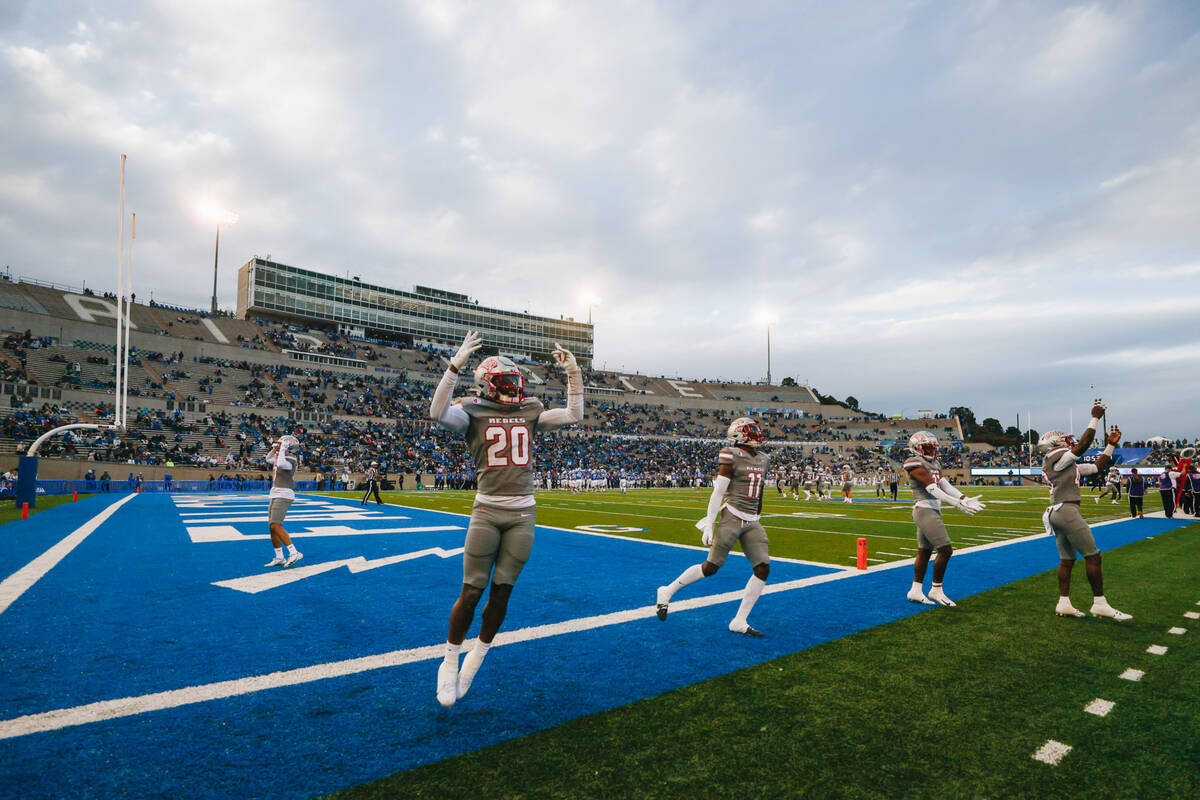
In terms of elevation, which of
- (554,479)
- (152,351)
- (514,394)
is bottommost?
(554,479)

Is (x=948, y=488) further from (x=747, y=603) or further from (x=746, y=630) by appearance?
(x=746, y=630)

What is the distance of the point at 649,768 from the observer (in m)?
3.31

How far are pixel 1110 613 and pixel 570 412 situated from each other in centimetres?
630

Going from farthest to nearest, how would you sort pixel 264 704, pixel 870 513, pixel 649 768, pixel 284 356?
pixel 284 356 < pixel 870 513 < pixel 264 704 < pixel 649 768

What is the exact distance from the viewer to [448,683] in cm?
416

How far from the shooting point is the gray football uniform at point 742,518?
6281 mm

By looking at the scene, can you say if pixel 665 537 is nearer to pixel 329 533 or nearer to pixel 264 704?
pixel 329 533

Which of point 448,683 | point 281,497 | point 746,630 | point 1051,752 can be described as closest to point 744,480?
point 746,630

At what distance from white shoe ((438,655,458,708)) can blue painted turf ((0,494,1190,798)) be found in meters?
Result: 0.10

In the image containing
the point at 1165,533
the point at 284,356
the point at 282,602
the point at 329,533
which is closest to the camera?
the point at 282,602

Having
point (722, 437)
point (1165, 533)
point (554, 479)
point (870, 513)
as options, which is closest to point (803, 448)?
point (722, 437)

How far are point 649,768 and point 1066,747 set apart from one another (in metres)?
2.46

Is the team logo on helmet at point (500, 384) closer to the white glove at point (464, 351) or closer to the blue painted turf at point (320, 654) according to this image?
the white glove at point (464, 351)

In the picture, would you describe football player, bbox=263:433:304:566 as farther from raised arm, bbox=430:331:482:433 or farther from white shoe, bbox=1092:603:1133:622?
white shoe, bbox=1092:603:1133:622
